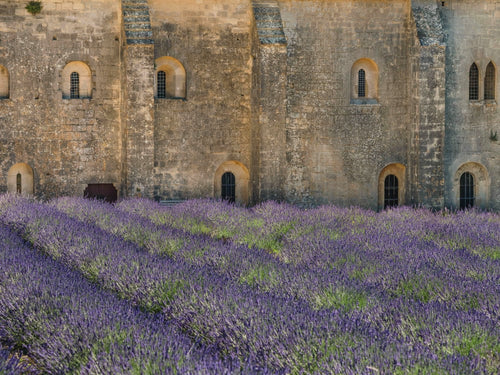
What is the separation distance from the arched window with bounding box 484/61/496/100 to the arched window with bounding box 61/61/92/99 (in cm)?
1076

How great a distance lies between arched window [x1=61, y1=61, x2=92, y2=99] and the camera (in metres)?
16.1

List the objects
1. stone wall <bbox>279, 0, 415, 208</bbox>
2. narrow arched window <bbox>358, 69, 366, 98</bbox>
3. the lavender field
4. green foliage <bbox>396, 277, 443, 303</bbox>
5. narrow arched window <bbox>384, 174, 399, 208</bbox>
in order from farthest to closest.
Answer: narrow arched window <bbox>384, 174, 399, 208</bbox> → narrow arched window <bbox>358, 69, 366, 98</bbox> → stone wall <bbox>279, 0, 415, 208</bbox> → green foliage <bbox>396, 277, 443, 303</bbox> → the lavender field

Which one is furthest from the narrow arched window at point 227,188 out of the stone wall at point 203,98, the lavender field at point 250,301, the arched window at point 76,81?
the lavender field at point 250,301

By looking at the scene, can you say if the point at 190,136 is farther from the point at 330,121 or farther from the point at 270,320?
the point at 270,320

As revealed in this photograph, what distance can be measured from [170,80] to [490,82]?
347 inches

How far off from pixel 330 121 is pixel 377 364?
12871mm

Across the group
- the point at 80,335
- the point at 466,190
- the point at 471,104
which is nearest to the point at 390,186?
the point at 466,190

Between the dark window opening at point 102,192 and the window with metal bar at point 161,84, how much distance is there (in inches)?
108

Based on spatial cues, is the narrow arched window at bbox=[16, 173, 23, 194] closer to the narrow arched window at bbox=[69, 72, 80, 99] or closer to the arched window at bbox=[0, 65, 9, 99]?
the arched window at bbox=[0, 65, 9, 99]

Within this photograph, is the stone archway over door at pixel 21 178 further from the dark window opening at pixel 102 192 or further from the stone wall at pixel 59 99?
the dark window opening at pixel 102 192

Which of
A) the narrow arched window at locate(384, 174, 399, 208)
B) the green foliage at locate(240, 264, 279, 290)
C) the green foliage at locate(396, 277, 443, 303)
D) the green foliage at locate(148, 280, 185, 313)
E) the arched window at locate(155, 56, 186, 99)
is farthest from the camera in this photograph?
the narrow arched window at locate(384, 174, 399, 208)

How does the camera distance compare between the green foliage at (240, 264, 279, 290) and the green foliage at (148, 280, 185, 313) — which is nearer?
the green foliage at (148, 280, 185, 313)

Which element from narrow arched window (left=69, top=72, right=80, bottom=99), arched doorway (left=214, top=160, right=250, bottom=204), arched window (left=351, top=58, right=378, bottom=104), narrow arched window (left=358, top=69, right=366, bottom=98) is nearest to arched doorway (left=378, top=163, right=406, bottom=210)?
arched window (left=351, top=58, right=378, bottom=104)

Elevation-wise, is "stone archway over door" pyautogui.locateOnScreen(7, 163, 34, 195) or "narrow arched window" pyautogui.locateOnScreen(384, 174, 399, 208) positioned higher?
"stone archway over door" pyautogui.locateOnScreen(7, 163, 34, 195)
